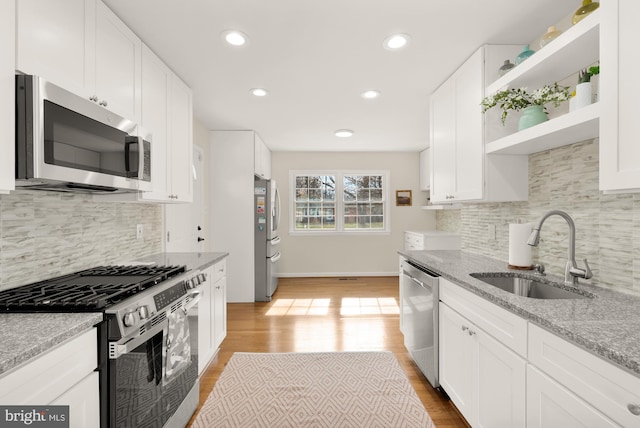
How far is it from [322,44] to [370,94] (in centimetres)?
104

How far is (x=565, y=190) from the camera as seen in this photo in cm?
192

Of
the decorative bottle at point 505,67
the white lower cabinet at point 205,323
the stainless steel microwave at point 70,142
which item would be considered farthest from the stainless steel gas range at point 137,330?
the decorative bottle at point 505,67

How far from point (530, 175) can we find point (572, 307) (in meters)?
1.24

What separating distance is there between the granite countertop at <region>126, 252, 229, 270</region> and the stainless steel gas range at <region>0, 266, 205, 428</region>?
0.92 ft

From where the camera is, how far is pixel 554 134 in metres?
1.66

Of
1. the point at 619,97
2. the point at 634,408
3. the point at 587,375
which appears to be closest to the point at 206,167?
the point at 619,97

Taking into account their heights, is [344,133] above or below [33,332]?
above

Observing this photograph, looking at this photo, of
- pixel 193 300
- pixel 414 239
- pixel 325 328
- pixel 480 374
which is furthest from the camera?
pixel 414 239

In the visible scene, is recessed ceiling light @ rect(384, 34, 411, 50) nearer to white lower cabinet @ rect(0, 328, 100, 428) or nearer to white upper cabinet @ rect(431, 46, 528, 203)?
white upper cabinet @ rect(431, 46, 528, 203)

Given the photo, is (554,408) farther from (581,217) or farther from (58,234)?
(58,234)

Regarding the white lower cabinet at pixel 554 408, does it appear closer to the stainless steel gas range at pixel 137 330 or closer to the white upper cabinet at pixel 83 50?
the stainless steel gas range at pixel 137 330

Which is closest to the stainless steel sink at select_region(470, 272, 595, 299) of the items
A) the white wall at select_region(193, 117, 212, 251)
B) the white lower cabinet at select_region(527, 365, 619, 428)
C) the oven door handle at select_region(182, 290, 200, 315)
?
the white lower cabinet at select_region(527, 365, 619, 428)

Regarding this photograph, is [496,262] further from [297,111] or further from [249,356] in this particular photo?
[297,111]

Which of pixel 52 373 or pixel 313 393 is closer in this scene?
pixel 52 373
